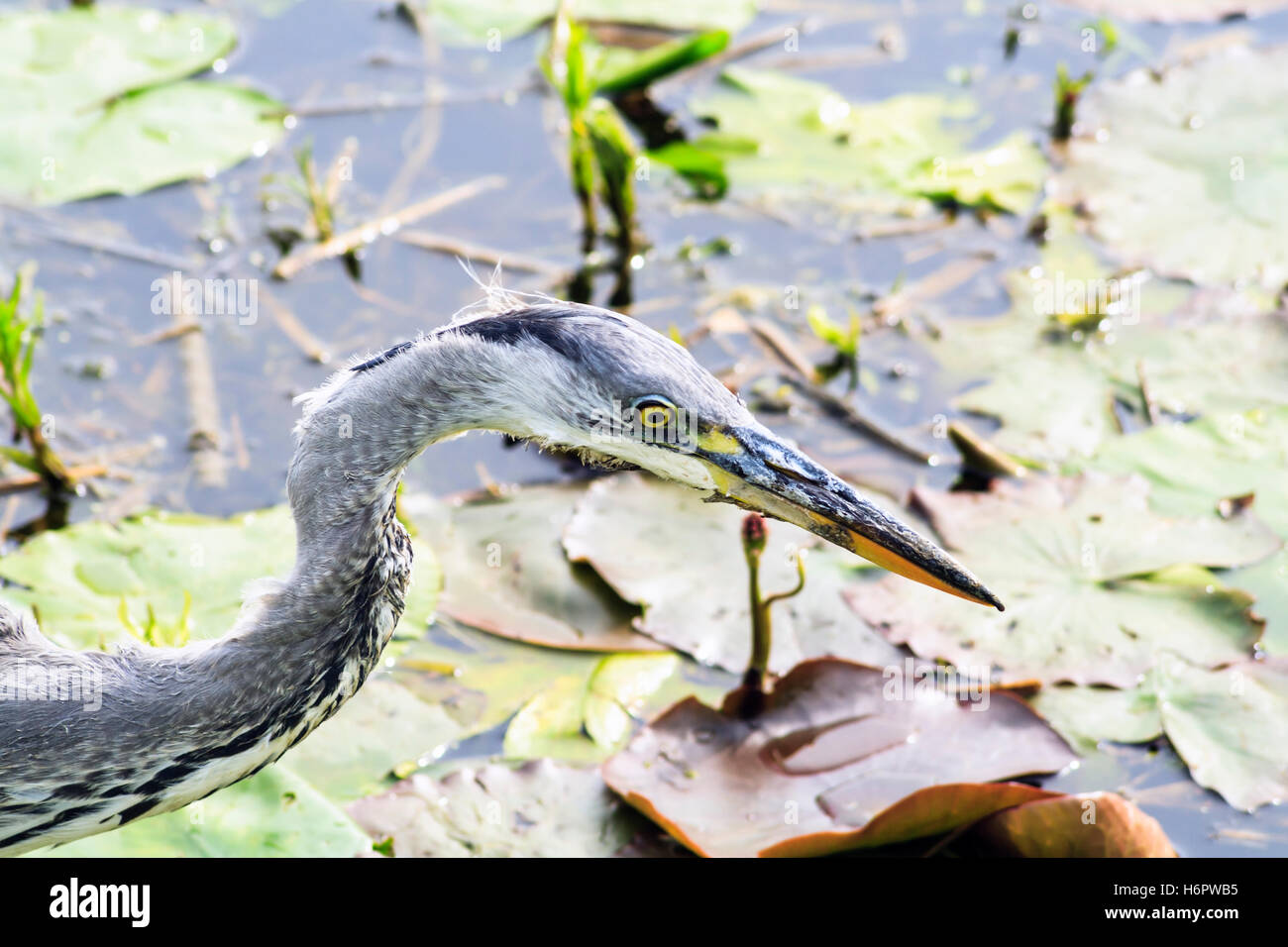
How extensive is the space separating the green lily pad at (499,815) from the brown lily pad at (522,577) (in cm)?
55

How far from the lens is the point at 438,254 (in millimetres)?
5469

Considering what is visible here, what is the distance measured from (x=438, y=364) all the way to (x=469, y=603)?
169 cm

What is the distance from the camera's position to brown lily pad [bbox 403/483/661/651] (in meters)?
4.04

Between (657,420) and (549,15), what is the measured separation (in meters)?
4.40

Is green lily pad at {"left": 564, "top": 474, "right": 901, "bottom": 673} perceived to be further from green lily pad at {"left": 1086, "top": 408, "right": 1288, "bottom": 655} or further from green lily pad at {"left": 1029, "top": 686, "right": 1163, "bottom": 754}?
green lily pad at {"left": 1086, "top": 408, "right": 1288, "bottom": 655}

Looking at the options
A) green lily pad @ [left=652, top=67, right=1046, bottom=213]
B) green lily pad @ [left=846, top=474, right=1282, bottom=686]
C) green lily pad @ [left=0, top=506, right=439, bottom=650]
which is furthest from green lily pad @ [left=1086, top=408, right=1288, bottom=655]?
green lily pad @ [left=0, top=506, right=439, bottom=650]

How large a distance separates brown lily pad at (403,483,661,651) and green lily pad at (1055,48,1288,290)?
8.74 feet

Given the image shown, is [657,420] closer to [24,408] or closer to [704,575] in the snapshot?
[704,575]

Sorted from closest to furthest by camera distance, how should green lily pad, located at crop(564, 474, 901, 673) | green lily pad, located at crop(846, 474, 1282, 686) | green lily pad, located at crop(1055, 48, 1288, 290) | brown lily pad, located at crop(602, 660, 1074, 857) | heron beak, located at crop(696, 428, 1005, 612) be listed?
heron beak, located at crop(696, 428, 1005, 612) < brown lily pad, located at crop(602, 660, 1074, 857) < green lily pad, located at crop(846, 474, 1282, 686) < green lily pad, located at crop(564, 474, 901, 673) < green lily pad, located at crop(1055, 48, 1288, 290)

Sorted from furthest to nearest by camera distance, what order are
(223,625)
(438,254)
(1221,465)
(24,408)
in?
(438,254) < (1221,465) < (24,408) < (223,625)

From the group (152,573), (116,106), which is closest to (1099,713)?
(152,573)
